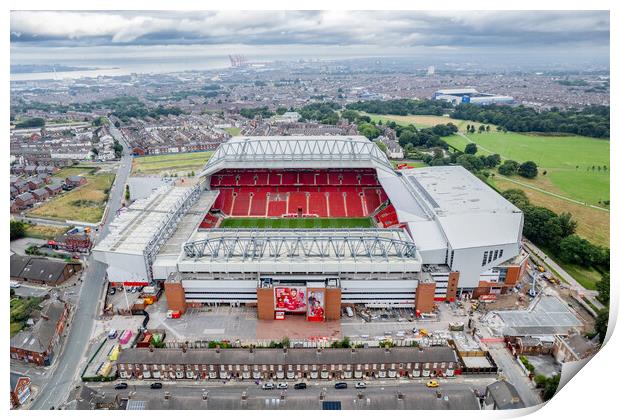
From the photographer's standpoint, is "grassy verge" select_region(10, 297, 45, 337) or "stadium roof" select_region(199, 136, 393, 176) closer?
"grassy verge" select_region(10, 297, 45, 337)

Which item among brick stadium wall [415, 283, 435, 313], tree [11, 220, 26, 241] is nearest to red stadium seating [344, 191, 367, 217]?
brick stadium wall [415, 283, 435, 313]

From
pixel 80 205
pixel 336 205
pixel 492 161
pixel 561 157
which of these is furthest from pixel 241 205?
pixel 561 157

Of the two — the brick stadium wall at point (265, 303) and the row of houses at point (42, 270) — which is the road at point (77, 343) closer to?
the row of houses at point (42, 270)

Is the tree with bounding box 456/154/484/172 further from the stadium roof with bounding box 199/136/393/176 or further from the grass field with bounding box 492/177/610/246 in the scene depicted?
the stadium roof with bounding box 199/136/393/176

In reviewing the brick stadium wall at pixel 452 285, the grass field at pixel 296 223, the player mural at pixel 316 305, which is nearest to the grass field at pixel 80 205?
the grass field at pixel 296 223

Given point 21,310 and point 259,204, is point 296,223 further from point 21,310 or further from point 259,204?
point 21,310

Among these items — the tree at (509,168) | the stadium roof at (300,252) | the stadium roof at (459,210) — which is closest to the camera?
the stadium roof at (300,252)

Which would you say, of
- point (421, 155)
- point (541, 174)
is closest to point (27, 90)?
point (421, 155)
